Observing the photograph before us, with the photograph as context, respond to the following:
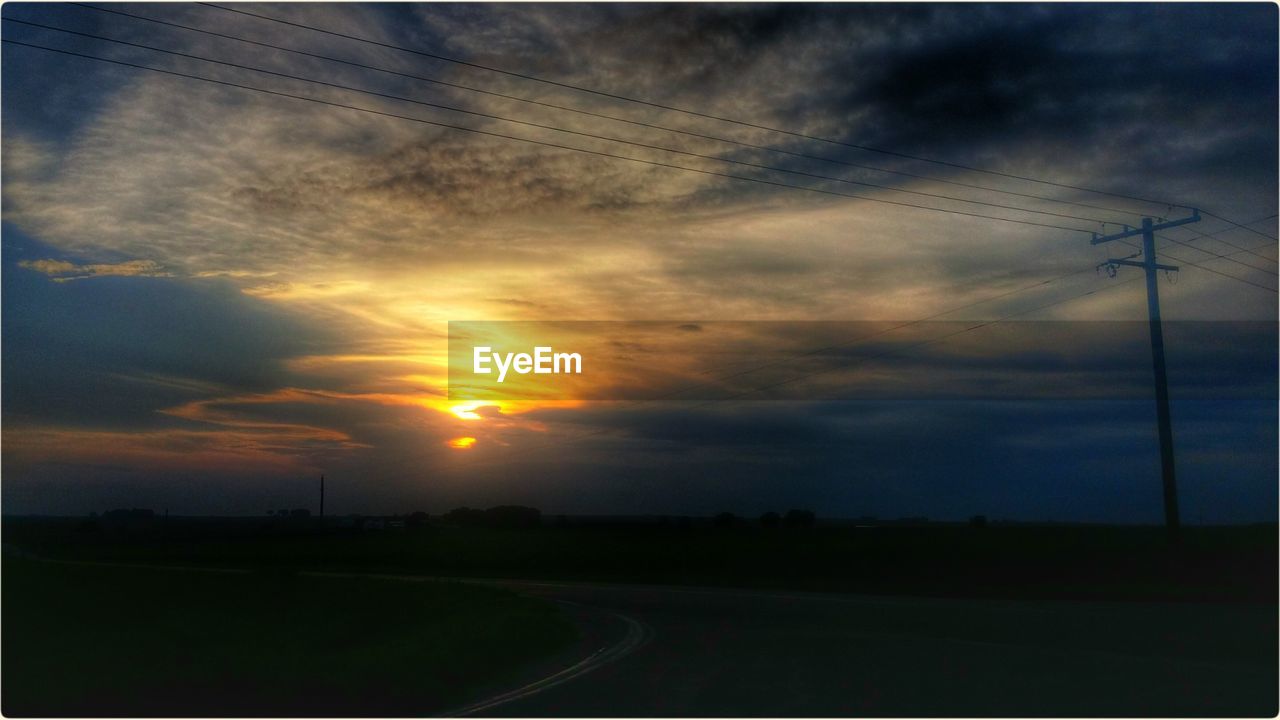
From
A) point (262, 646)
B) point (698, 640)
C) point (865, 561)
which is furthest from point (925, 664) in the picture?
point (865, 561)

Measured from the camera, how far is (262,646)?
2206 cm

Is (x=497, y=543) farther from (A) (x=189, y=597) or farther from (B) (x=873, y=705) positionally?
(B) (x=873, y=705)

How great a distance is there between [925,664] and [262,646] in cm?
1454

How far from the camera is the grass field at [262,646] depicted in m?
14.0

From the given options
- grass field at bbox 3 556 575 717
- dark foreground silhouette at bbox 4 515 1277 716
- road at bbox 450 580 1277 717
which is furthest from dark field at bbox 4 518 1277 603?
grass field at bbox 3 556 575 717

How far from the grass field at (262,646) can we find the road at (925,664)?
6.51 feet

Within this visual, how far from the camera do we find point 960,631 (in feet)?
72.4

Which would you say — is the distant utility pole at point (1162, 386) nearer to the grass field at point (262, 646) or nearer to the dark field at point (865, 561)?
the dark field at point (865, 561)

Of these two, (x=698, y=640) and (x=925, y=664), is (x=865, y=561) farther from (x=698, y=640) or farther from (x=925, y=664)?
(x=925, y=664)

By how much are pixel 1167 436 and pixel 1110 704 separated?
79.4 feet

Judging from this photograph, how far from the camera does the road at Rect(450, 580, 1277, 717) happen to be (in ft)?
41.5

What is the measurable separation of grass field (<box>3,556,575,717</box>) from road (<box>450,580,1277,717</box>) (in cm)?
198

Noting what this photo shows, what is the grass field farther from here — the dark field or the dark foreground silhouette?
the dark field

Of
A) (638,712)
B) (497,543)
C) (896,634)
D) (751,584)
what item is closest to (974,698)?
(638,712)
